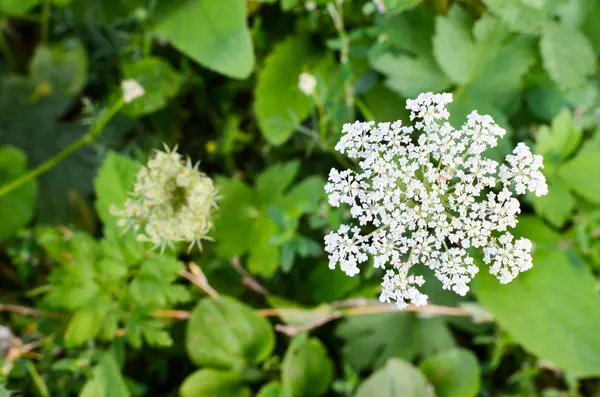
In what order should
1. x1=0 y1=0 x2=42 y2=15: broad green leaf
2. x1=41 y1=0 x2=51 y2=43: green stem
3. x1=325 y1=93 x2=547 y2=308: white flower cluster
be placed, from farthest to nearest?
x1=41 y1=0 x2=51 y2=43: green stem, x1=0 y1=0 x2=42 y2=15: broad green leaf, x1=325 y1=93 x2=547 y2=308: white flower cluster

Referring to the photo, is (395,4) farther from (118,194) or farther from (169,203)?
(118,194)

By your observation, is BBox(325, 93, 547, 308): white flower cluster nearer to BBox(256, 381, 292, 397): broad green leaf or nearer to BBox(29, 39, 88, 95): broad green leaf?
BBox(256, 381, 292, 397): broad green leaf

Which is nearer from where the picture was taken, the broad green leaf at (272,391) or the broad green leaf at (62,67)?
the broad green leaf at (272,391)

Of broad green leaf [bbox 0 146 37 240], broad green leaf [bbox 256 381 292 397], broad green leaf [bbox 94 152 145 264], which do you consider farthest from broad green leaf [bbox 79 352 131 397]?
broad green leaf [bbox 0 146 37 240]

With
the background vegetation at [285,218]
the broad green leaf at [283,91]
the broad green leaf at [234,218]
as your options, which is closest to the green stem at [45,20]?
the background vegetation at [285,218]

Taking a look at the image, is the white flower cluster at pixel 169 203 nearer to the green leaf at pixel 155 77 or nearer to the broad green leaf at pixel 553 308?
the green leaf at pixel 155 77

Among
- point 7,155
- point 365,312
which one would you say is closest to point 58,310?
point 7,155

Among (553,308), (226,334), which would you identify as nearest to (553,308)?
(553,308)
